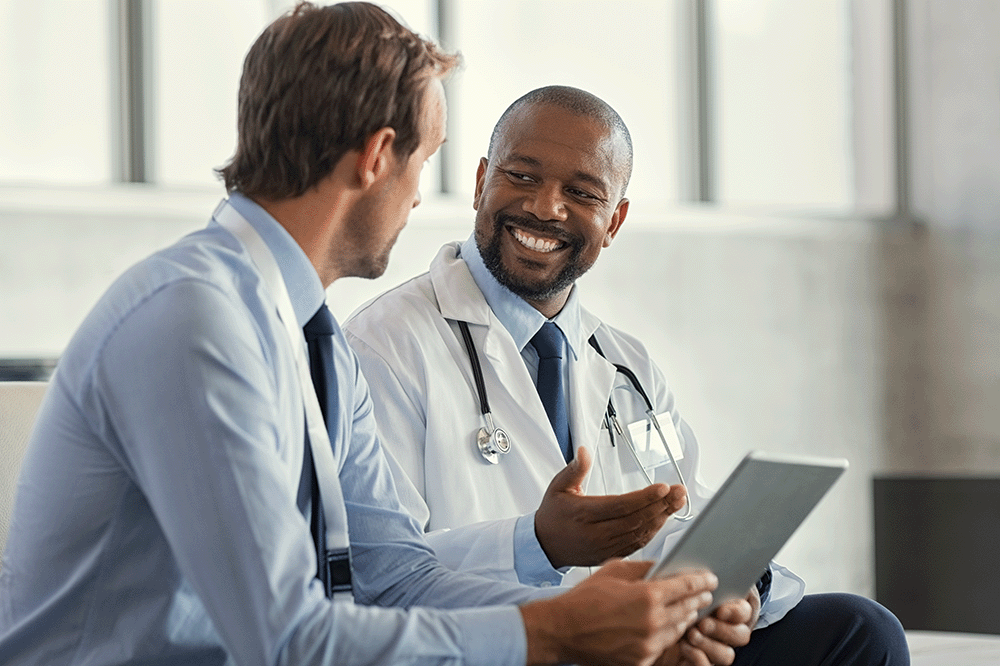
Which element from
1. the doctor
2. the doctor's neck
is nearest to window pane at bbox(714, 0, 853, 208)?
the doctor

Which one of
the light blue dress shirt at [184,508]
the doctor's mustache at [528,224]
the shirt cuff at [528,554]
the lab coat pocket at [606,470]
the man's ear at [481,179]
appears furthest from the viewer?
the man's ear at [481,179]

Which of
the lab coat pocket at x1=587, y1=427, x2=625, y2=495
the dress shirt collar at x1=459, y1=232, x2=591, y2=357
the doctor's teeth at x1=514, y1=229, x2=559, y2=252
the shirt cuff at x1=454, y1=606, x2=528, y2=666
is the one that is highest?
the doctor's teeth at x1=514, y1=229, x2=559, y2=252

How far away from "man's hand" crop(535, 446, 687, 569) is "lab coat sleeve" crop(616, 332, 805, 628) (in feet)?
0.38

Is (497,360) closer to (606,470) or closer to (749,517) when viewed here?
(606,470)

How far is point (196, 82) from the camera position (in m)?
3.76

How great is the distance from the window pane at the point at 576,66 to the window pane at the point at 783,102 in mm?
252

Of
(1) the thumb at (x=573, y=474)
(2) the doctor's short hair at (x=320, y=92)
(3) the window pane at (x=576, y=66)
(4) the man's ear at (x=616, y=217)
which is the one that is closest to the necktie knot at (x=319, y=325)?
(2) the doctor's short hair at (x=320, y=92)

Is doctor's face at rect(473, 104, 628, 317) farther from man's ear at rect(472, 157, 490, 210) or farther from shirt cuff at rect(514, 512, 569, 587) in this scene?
shirt cuff at rect(514, 512, 569, 587)

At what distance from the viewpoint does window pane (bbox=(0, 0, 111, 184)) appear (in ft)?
11.5

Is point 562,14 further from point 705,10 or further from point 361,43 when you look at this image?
point 361,43

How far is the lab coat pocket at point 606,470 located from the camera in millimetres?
2092

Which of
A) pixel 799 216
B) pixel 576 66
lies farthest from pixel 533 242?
pixel 799 216

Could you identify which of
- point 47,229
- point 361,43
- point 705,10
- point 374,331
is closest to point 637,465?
point 374,331

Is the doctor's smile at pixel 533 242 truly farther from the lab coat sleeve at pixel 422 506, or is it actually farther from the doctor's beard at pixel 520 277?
the lab coat sleeve at pixel 422 506
